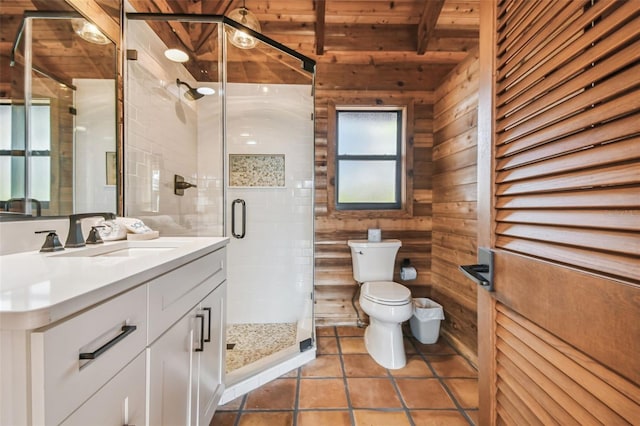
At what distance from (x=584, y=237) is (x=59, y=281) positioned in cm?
103

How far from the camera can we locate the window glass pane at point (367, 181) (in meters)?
2.67

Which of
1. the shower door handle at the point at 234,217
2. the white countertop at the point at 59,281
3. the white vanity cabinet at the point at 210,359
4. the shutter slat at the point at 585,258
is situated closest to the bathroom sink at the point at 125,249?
the white countertop at the point at 59,281

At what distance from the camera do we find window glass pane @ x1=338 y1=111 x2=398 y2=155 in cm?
267

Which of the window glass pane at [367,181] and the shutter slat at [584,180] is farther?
the window glass pane at [367,181]

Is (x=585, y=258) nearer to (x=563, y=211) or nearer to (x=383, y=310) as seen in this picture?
(x=563, y=211)

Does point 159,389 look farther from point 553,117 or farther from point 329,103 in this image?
point 329,103

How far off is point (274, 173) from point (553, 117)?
2.23m

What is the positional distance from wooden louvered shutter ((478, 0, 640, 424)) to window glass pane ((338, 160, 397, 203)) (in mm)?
1882

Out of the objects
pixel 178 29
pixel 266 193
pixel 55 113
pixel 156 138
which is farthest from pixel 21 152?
pixel 266 193

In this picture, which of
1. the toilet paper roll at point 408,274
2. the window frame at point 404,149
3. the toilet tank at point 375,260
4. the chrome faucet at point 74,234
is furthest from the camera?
the window frame at point 404,149

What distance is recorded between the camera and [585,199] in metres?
0.49

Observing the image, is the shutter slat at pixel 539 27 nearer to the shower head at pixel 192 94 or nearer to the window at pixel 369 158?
the window at pixel 369 158

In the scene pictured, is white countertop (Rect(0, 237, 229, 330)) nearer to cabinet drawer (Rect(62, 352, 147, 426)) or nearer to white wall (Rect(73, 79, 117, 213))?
cabinet drawer (Rect(62, 352, 147, 426))

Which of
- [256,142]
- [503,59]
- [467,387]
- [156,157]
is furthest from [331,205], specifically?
[503,59]
